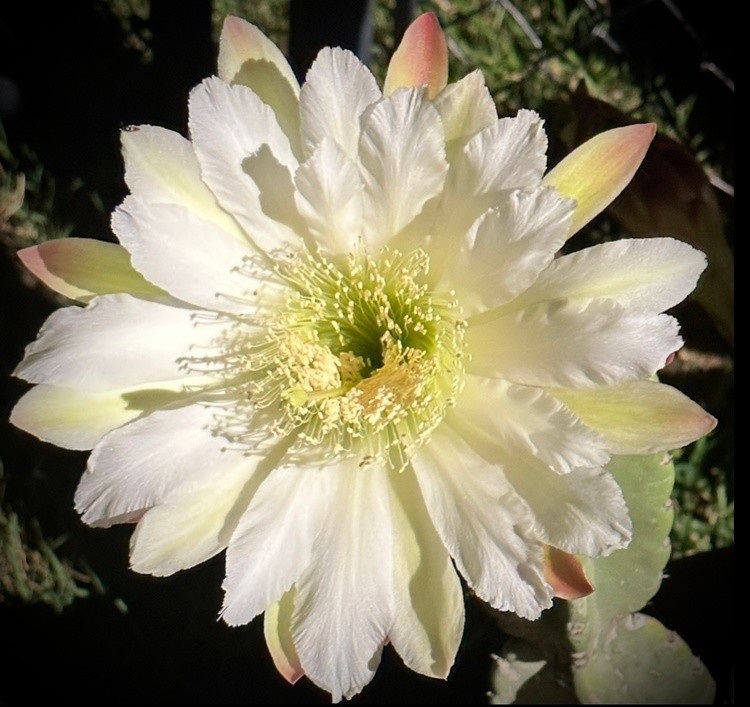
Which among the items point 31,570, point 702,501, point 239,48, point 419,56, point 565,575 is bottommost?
point 702,501

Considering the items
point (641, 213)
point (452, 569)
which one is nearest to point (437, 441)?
point (452, 569)

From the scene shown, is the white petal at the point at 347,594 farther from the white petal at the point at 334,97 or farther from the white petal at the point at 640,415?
the white petal at the point at 334,97

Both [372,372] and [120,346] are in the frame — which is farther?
[372,372]

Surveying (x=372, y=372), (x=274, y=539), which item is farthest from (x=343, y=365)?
(x=274, y=539)

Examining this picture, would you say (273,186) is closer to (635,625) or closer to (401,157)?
(401,157)

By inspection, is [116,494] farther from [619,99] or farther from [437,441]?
[619,99]

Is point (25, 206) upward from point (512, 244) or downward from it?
upward

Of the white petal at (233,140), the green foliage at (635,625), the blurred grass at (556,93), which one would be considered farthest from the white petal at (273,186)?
the blurred grass at (556,93)
